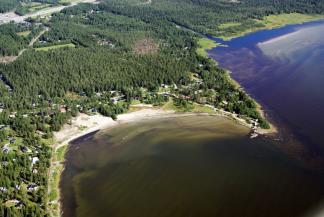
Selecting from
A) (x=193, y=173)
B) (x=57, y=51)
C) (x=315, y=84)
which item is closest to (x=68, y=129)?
(x=193, y=173)

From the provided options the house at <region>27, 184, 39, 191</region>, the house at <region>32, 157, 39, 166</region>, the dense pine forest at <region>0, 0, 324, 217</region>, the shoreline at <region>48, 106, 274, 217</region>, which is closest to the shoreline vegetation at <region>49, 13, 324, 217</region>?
the shoreline at <region>48, 106, 274, 217</region>

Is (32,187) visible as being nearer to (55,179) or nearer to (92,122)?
(55,179)

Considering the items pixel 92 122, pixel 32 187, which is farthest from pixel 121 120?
pixel 32 187

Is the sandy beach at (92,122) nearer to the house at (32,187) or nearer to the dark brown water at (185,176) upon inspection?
the dark brown water at (185,176)

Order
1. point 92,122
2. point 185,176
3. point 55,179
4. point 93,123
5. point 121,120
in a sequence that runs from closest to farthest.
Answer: point 185,176 < point 55,179 < point 93,123 < point 92,122 < point 121,120

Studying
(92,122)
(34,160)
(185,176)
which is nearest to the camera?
(185,176)

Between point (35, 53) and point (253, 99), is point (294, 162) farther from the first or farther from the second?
point (35, 53)
